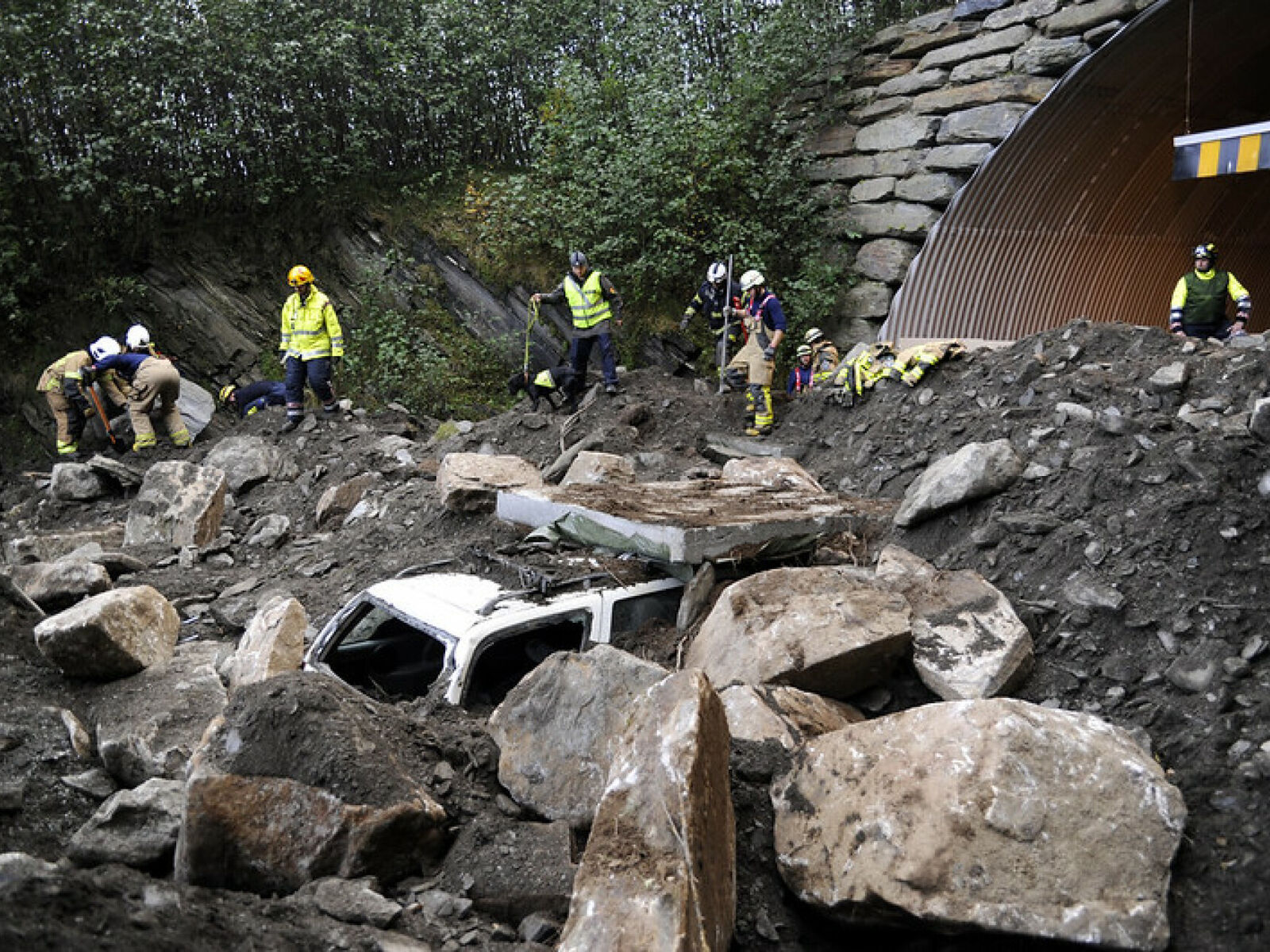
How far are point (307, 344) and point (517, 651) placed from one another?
8602 millimetres

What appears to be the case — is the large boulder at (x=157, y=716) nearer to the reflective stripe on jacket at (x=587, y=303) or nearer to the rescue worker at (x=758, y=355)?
the rescue worker at (x=758, y=355)

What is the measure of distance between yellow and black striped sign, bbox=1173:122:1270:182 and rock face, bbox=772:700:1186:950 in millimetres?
6020

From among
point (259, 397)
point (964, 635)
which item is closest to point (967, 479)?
point (964, 635)

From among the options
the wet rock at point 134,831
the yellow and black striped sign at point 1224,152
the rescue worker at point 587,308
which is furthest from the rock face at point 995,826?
the rescue worker at point 587,308

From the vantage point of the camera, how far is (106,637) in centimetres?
529

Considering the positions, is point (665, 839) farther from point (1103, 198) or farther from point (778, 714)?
point (1103, 198)

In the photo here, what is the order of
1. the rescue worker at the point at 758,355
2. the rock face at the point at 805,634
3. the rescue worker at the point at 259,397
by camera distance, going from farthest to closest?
1. the rescue worker at the point at 259,397
2. the rescue worker at the point at 758,355
3. the rock face at the point at 805,634

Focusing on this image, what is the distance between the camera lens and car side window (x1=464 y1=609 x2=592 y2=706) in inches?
181

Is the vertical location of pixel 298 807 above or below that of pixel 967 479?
below

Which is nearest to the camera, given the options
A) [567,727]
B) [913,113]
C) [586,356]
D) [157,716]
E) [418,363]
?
[567,727]

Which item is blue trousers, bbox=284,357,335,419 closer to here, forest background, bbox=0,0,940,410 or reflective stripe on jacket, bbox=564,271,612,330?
forest background, bbox=0,0,940,410

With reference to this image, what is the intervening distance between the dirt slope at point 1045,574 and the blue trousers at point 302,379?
7.74ft

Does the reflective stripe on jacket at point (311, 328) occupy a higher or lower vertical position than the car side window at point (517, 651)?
higher

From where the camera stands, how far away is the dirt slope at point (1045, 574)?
3.12 meters
